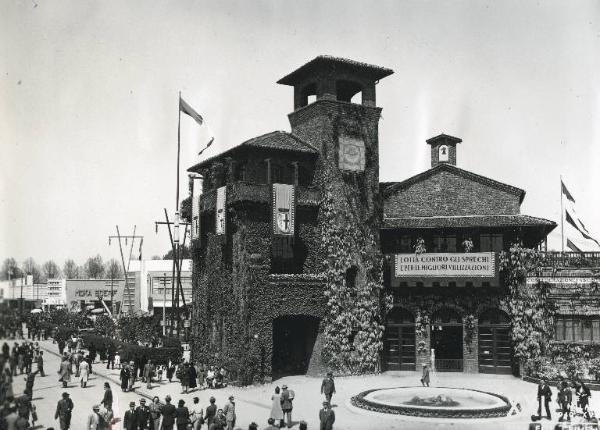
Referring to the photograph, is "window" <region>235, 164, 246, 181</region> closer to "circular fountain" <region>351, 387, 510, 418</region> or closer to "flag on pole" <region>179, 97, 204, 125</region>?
"flag on pole" <region>179, 97, 204, 125</region>

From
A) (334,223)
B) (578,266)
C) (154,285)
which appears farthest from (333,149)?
(154,285)

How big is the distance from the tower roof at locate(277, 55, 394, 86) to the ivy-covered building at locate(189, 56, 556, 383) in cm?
9

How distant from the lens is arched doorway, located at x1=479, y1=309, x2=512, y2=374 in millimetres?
41000

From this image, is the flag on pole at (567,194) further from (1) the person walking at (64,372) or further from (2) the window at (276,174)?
(1) the person walking at (64,372)

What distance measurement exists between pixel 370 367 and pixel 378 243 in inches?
311

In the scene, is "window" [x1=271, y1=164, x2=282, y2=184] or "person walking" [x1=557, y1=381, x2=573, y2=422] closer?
"person walking" [x1=557, y1=381, x2=573, y2=422]

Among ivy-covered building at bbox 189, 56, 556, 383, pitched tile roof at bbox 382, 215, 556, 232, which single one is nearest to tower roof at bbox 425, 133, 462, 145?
ivy-covered building at bbox 189, 56, 556, 383

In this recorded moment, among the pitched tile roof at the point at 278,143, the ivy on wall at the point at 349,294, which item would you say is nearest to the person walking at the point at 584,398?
the ivy on wall at the point at 349,294

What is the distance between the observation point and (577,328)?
39.9 meters

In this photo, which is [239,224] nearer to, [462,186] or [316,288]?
[316,288]

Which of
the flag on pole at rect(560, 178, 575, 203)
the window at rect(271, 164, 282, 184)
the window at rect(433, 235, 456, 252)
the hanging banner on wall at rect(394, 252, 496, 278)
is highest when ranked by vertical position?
the window at rect(271, 164, 282, 184)

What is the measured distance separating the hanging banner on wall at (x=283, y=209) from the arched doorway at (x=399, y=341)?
31.7 ft

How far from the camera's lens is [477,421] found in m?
26.7

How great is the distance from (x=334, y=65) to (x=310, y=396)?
20806mm
